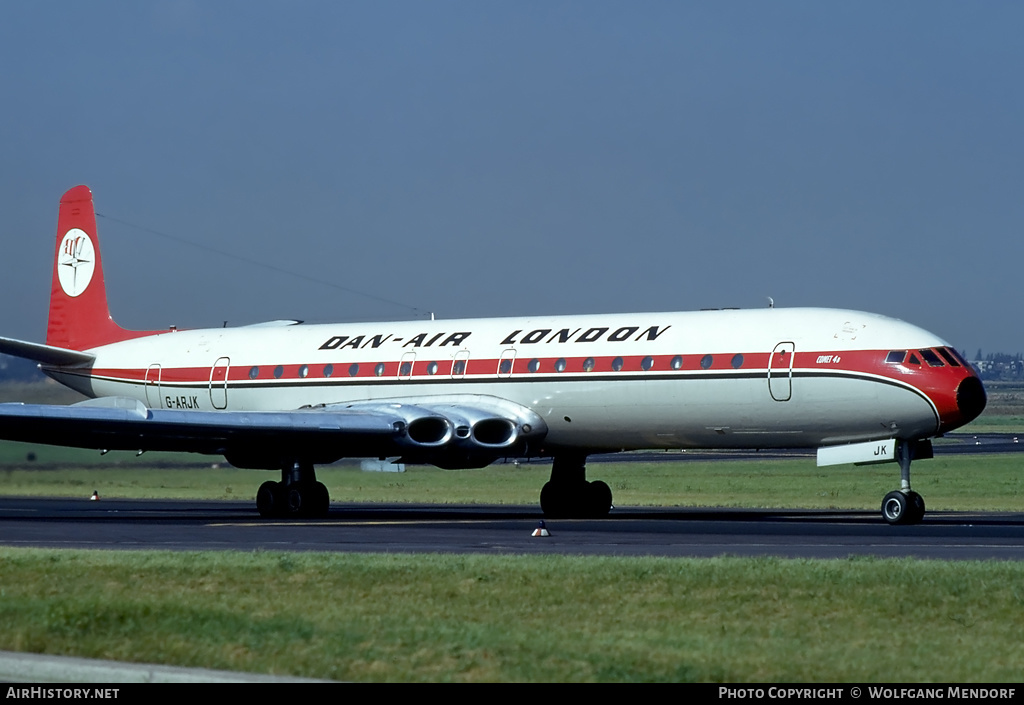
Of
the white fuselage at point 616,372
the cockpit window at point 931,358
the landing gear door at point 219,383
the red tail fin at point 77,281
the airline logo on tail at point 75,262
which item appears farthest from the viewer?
the airline logo on tail at point 75,262

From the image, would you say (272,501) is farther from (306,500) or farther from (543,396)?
(543,396)

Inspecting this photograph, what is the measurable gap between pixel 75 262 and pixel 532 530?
741 inches

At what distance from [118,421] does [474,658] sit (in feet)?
56.3

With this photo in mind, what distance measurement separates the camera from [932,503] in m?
33.5

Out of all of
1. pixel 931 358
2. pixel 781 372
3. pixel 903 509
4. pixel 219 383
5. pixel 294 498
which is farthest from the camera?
pixel 219 383

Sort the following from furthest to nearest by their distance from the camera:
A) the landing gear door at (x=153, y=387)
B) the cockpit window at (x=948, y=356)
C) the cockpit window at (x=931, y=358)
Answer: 1. the landing gear door at (x=153, y=387)
2. the cockpit window at (x=948, y=356)
3. the cockpit window at (x=931, y=358)

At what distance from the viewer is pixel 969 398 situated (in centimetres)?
2336

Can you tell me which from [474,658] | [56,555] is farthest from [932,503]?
[474,658]

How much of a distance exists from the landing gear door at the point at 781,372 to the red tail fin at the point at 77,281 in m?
17.7

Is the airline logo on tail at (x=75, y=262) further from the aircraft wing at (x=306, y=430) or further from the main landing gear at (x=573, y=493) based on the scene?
the main landing gear at (x=573, y=493)

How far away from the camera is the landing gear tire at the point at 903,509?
75.3ft

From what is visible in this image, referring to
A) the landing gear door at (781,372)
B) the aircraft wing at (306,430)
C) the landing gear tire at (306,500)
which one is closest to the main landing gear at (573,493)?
the aircraft wing at (306,430)

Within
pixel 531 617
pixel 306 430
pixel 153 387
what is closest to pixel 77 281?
pixel 153 387
